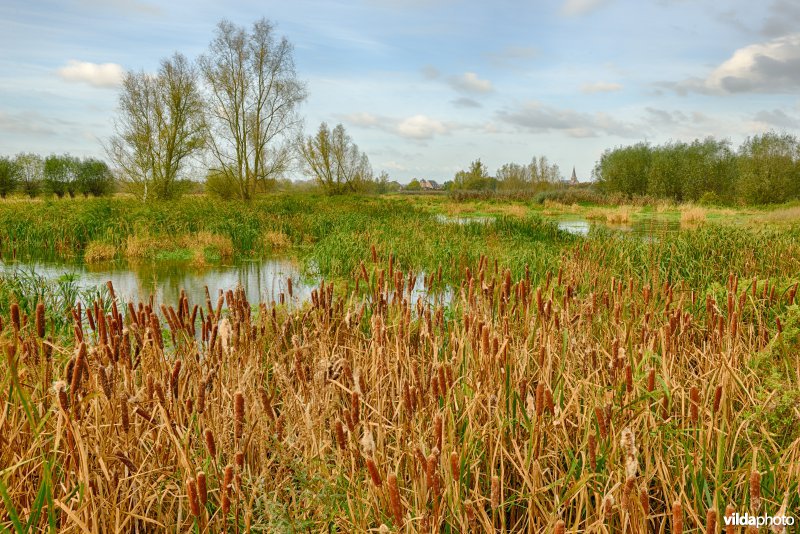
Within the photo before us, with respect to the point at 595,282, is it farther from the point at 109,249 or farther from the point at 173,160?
the point at 173,160

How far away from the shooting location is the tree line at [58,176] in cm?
4753

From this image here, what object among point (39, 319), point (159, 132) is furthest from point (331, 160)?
point (39, 319)

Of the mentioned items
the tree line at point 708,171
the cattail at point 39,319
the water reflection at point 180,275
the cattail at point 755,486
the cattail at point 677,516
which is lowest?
the water reflection at point 180,275

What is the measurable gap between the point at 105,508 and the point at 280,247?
14626 mm

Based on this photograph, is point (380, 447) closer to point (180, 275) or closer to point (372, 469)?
point (372, 469)

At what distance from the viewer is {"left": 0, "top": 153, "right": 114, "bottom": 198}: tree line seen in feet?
156

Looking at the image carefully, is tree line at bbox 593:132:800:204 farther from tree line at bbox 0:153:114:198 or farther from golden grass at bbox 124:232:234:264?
tree line at bbox 0:153:114:198

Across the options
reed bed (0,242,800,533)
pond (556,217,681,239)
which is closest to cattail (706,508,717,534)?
reed bed (0,242,800,533)

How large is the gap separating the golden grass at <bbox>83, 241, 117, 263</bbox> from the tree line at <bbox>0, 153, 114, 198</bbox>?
37830 mm

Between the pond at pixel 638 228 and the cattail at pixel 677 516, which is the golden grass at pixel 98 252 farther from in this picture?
the cattail at pixel 677 516

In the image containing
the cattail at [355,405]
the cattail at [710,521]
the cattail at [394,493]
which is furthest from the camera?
the cattail at [355,405]

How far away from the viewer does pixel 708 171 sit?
175ft

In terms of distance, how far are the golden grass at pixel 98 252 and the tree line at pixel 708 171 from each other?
46.7 m

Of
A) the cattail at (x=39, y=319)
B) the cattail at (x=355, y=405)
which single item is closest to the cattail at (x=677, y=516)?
the cattail at (x=355, y=405)
